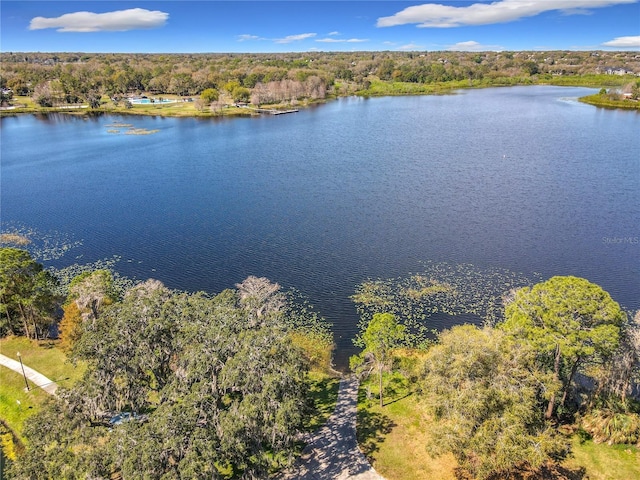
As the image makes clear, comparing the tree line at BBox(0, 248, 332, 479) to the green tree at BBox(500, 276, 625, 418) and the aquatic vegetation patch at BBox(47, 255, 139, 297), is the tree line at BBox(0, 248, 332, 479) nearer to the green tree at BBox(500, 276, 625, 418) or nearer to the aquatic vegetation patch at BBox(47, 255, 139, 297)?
the green tree at BBox(500, 276, 625, 418)

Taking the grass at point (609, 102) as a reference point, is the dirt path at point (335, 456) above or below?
below

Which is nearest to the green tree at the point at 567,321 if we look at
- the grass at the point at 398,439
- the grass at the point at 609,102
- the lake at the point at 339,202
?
the grass at the point at 398,439

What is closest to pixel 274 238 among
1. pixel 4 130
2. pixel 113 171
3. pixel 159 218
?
pixel 159 218

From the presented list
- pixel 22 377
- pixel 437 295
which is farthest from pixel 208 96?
pixel 22 377

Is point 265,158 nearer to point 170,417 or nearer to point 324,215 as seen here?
point 324,215

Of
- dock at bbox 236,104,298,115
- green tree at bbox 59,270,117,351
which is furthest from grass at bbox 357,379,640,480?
dock at bbox 236,104,298,115

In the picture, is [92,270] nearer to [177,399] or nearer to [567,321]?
[177,399]

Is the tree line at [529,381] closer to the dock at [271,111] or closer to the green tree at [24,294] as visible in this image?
the green tree at [24,294]
